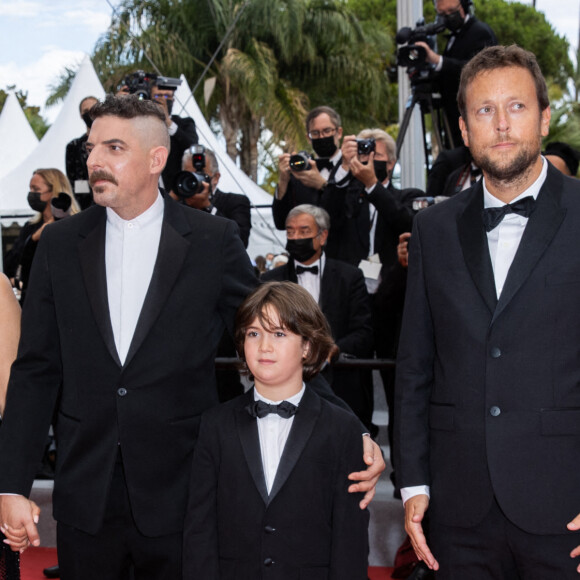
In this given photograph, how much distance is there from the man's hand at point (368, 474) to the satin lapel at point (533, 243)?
2.01 ft

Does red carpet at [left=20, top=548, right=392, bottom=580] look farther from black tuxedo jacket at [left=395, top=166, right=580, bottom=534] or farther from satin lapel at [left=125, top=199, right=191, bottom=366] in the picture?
satin lapel at [left=125, top=199, right=191, bottom=366]

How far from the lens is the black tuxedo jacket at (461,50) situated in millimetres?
4629

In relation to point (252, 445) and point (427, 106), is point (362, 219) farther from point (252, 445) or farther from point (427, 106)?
point (252, 445)

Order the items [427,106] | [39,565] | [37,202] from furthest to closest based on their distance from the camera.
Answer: [37,202], [427,106], [39,565]

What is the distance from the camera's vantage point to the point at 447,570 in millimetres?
2104

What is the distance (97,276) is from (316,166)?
2.80 metres

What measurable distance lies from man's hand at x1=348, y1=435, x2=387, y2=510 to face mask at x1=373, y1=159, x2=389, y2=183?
248cm

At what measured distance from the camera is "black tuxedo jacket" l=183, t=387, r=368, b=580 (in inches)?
92.8

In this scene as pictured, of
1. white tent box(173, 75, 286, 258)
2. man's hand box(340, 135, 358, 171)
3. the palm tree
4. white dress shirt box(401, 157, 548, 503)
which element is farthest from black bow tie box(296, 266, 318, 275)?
the palm tree

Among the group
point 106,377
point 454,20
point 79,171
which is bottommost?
point 106,377

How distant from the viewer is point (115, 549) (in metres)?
2.30

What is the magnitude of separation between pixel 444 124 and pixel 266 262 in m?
7.63

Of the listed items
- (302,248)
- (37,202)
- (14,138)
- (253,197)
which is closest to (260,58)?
(14,138)

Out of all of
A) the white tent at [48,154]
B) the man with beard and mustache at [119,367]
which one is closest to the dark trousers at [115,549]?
the man with beard and mustache at [119,367]
